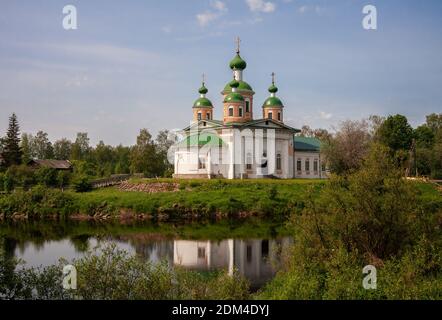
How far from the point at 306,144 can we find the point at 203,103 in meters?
10.0

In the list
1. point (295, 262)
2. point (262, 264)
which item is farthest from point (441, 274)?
point (262, 264)

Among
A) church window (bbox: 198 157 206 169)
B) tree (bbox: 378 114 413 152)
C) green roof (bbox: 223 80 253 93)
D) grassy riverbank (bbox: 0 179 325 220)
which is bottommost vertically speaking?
grassy riverbank (bbox: 0 179 325 220)

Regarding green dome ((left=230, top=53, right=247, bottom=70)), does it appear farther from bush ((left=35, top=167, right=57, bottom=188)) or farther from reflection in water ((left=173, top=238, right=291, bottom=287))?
reflection in water ((left=173, top=238, right=291, bottom=287))

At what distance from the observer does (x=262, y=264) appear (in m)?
17.8

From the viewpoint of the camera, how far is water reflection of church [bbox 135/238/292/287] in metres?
16.7

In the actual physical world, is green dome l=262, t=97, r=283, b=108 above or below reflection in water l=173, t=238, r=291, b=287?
above

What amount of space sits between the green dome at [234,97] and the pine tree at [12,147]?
19.8 m

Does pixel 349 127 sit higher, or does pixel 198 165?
pixel 349 127

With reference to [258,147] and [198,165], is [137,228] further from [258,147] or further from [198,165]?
[258,147]

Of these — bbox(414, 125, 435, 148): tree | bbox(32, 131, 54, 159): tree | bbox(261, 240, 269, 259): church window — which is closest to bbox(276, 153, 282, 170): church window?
bbox(414, 125, 435, 148): tree

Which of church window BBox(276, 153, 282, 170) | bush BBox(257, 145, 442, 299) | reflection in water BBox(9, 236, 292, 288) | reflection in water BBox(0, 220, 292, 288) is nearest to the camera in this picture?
bush BBox(257, 145, 442, 299)

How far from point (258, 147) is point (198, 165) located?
519 centimetres

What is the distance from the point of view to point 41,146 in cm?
7131

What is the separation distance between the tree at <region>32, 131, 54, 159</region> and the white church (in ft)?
104
